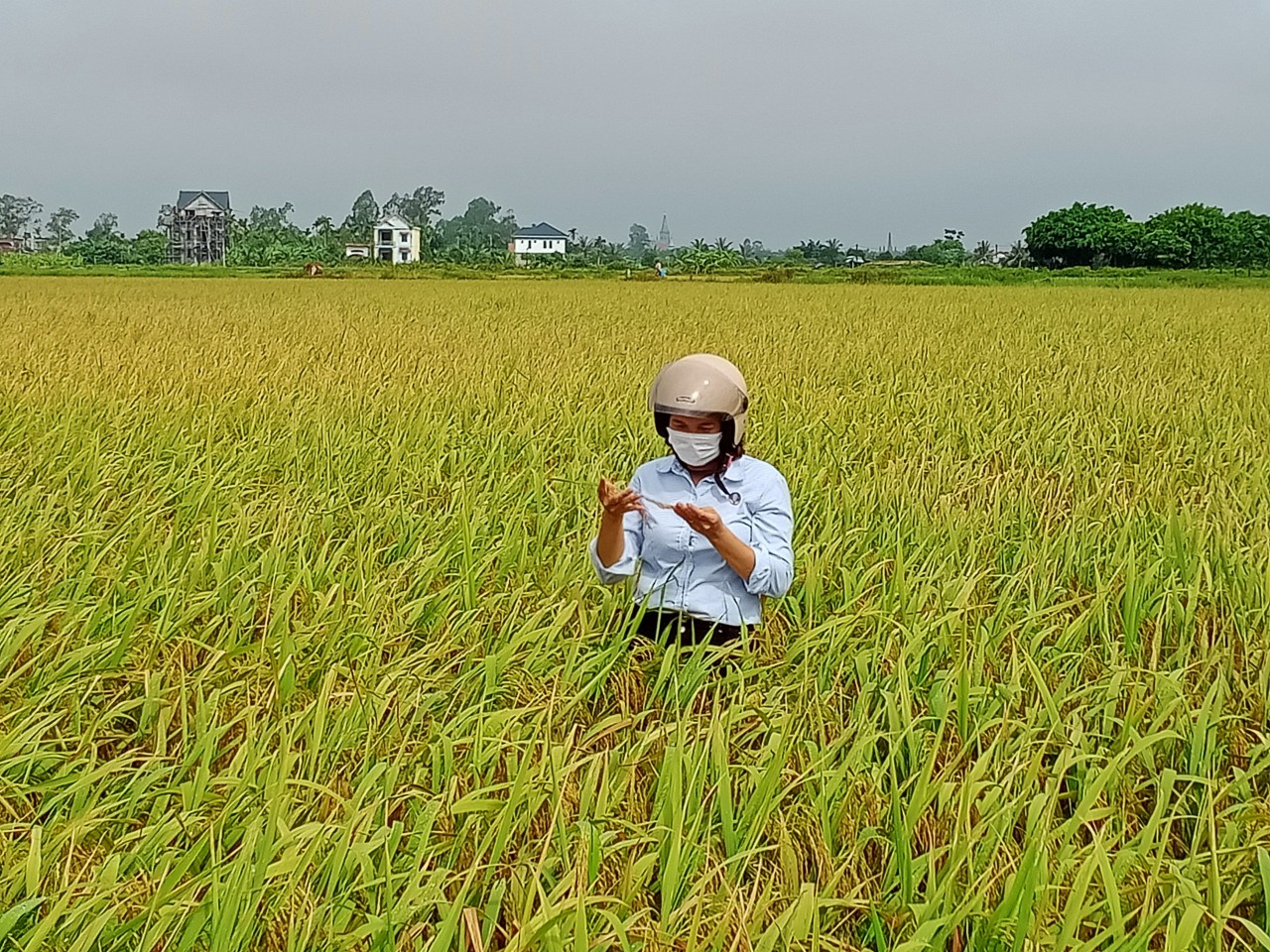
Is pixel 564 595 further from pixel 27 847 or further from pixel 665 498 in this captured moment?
pixel 27 847

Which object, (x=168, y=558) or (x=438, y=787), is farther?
(x=168, y=558)

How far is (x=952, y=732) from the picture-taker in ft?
6.03

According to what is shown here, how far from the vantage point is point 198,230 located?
63.2 meters

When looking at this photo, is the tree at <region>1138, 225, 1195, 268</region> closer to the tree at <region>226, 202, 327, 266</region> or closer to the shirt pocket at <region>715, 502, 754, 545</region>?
the tree at <region>226, 202, 327, 266</region>

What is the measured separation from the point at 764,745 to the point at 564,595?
0.84 metres

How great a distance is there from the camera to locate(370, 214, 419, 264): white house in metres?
61.4

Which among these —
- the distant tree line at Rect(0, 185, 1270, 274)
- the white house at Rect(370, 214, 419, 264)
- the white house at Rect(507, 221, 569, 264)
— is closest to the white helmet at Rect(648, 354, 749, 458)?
the distant tree line at Rect(0, 185, 1270, 274)

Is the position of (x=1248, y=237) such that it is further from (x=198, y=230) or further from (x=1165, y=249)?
(x=198, y=230)

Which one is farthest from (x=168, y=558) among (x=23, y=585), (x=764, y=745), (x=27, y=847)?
(x=764, y=745)

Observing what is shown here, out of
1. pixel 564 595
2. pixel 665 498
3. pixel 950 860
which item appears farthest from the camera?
pixel 564 595

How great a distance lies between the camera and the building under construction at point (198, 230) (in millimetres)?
62188

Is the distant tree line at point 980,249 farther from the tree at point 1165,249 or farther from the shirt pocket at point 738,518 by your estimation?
the shirt pocket at point 738,518

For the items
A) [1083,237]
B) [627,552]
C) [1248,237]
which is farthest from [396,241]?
[627,552]

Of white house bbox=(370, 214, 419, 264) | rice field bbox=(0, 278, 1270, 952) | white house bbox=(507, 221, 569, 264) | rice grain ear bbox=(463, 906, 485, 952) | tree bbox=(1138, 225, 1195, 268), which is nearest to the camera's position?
rice grain ear bbox=(463, 906, 485, 952)
